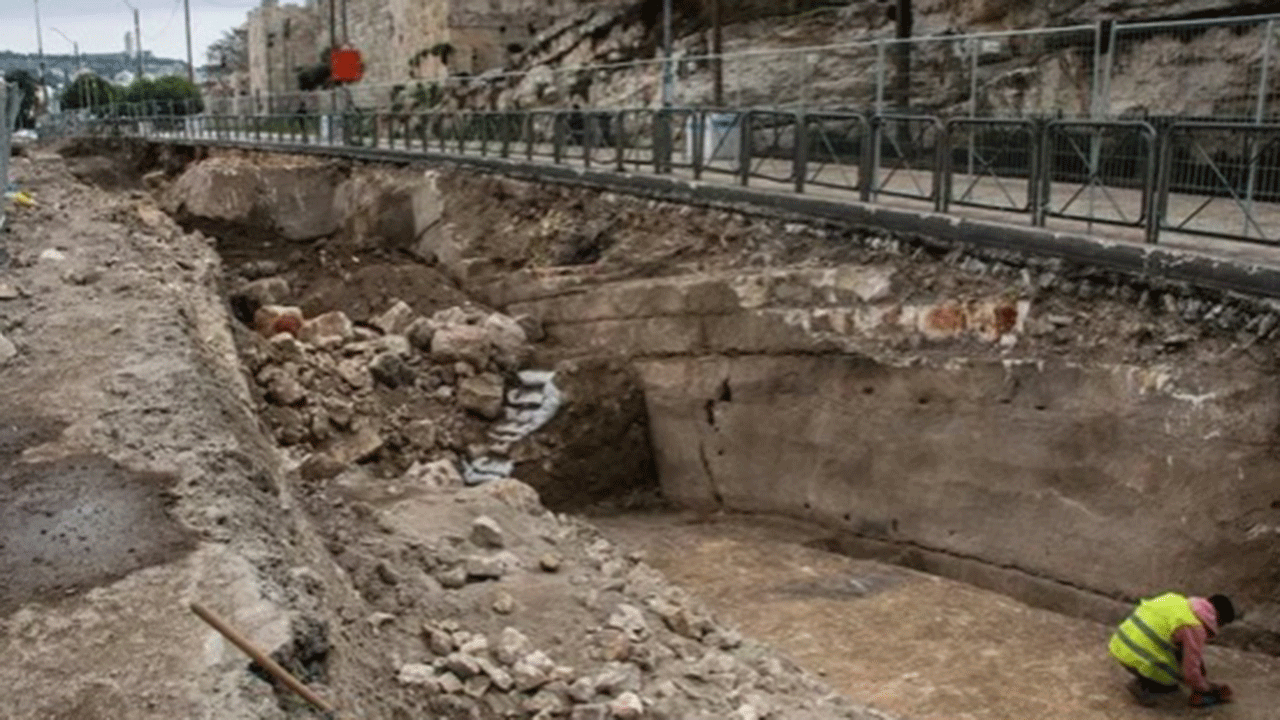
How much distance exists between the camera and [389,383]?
552 inches

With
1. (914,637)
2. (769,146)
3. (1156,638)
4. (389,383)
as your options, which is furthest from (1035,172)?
(389,383)

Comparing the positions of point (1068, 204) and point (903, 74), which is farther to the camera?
point (903, 74)

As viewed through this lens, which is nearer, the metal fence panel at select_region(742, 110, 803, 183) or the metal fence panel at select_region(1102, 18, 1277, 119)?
the metal fence panel at select_region(1102, 18, 1277, 119)

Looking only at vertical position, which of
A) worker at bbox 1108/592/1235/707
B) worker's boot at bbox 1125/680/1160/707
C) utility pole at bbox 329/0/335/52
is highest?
utility pole at bbox 329/0/335/52

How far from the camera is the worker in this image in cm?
786

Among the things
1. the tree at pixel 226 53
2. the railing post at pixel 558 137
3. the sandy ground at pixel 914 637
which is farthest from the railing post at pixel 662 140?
the tree at pixel 226 53

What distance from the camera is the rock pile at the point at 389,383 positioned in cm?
1237

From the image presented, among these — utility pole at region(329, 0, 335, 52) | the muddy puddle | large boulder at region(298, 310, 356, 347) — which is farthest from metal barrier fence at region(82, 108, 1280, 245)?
utility pole at region(329, 0, 335, 52)

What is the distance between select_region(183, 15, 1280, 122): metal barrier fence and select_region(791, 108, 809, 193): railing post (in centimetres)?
189

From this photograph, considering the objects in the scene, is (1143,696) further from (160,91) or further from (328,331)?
(160,91)

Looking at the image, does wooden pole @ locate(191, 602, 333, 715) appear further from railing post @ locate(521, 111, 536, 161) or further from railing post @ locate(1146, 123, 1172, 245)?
railing post @ locate(521, 111, 536, 161)

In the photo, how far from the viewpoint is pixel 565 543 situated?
937cm

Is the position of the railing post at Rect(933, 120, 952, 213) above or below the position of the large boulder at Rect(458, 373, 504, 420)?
above

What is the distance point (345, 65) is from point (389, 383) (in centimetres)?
3965
